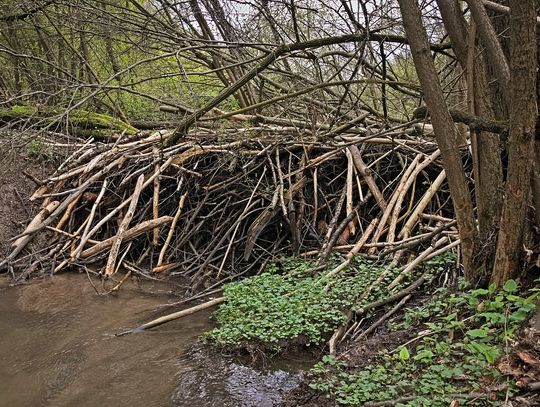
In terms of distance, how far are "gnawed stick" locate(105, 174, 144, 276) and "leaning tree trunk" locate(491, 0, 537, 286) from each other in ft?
13.9

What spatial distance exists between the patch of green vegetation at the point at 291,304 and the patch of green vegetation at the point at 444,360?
1.71 ft

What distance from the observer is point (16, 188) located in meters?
7.14

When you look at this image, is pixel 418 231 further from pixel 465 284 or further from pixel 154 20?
pixel 154 20

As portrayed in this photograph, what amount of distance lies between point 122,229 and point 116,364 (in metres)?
2.65

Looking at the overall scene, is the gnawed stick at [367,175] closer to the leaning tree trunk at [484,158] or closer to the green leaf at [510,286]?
the leaning tree trunk at [484,158]

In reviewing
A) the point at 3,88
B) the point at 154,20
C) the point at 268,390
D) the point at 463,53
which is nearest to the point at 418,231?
the point at 463,53

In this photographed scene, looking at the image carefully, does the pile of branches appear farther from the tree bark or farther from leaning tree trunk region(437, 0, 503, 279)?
the tree bark

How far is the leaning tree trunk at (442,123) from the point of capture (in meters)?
3.03

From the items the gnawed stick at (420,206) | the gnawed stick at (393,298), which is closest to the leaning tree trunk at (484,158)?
the gnawed stick at (393,298)

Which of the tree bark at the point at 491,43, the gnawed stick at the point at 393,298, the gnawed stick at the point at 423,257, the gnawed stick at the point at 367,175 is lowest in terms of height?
the gnawed stick at the point at 393,298

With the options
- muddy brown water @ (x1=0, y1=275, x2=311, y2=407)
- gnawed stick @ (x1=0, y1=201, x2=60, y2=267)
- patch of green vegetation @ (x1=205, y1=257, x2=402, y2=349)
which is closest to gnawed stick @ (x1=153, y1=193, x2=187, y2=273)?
muddy brown water @ (x1=0, y1=275, x2=311, y2=407)

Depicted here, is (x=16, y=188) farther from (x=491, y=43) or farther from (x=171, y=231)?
(x=491, y=43)

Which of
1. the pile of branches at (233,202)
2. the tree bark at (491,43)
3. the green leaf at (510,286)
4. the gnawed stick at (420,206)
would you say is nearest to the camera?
the green leaf at (510,286)

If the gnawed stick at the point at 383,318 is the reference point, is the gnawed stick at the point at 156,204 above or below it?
above
